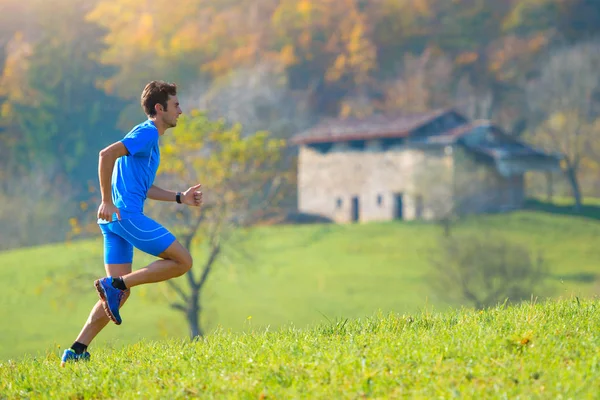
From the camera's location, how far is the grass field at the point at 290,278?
41.6m

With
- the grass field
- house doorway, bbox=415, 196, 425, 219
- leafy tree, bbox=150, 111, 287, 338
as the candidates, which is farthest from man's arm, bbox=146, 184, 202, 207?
house doorway, bbox=415, 196, 425, 219

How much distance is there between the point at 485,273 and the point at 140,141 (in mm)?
35320

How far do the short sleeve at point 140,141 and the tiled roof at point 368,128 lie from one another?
60.3m

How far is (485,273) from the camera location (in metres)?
41.6

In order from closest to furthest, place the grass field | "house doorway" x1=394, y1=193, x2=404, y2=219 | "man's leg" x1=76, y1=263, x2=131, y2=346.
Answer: "man's leg" x1=76, y1=263, x2=131, y2=346 < the grass field < "house doorway" x1=394, y1=193, x2=404, y2=219

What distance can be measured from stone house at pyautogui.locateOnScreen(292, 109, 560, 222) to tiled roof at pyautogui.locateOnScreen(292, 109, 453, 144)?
0.07 m

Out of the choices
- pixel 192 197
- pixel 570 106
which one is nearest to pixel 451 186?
pixel 570 106

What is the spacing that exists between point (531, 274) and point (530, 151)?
2804 cm

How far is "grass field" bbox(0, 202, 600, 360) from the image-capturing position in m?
41.6

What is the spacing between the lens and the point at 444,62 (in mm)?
85125

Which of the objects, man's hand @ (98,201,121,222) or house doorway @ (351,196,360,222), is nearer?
man's hand @ (98,201,121,222)

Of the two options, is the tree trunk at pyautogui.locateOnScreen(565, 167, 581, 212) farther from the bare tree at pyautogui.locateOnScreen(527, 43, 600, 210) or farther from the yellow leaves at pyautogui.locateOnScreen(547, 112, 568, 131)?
the yellow leaves at pyautogui.locateOnScreen(547, 112, 568, 131)

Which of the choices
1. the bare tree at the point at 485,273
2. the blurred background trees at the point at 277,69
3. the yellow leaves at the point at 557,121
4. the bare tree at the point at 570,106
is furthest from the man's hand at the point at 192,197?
the yellow leaves at the point at 557,121

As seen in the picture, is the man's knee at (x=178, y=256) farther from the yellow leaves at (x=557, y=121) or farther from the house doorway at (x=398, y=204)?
the yellow leaves at (x=557, y=121)
